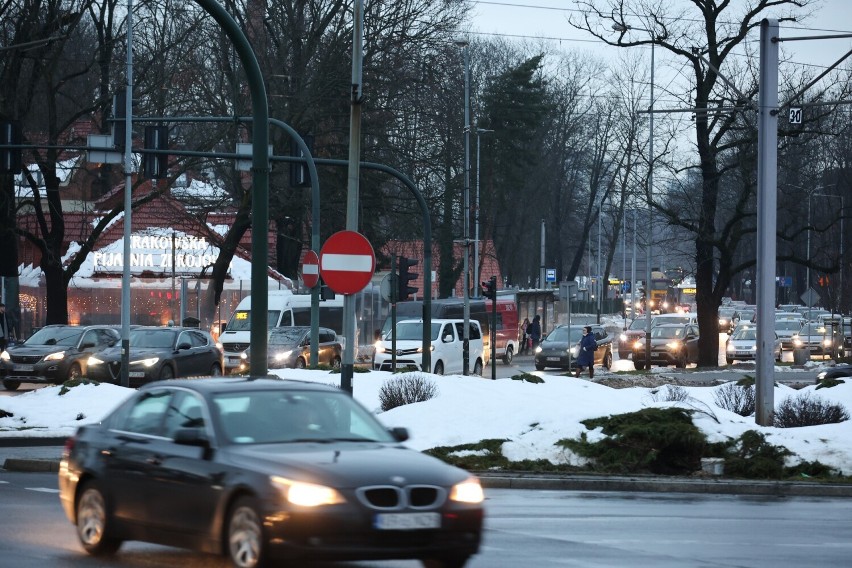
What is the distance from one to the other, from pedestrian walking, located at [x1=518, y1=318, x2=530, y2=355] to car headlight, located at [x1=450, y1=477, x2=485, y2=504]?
2299 inches

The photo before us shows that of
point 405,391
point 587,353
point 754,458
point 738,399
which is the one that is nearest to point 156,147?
point 405,391

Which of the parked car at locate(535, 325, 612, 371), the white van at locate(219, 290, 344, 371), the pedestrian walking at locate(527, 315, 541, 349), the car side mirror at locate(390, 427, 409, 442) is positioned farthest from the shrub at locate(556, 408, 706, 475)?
the pedestrian walking at locate(527, 315, 541, 349)

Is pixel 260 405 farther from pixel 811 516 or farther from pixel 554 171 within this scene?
pixel 554 171

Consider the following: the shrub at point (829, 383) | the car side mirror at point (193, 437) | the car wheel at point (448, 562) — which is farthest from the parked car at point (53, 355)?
the car wheel at point (448, 562)

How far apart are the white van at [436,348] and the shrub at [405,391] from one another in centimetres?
1689

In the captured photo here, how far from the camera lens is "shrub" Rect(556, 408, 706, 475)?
18453 millimetres

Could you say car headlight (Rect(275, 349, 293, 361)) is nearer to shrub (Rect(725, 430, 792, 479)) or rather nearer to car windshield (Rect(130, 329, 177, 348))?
car windshield (Rect(130, 329, 177, 348))

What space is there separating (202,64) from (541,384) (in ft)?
80.8

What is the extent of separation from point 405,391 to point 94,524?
13066 millimetres

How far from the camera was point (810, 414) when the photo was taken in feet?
70.1

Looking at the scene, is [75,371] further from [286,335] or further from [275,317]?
[275,317]

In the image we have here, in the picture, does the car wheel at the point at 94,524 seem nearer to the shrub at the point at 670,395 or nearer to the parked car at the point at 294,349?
the shrub at the point at 670,395

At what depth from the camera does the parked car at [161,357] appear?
35531mm

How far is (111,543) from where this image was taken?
10.6 m
